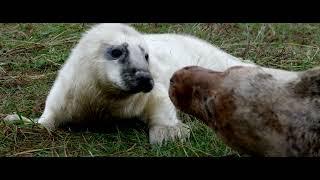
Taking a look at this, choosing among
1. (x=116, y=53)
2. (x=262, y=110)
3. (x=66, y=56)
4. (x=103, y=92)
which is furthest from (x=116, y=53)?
(x=66, y=56)

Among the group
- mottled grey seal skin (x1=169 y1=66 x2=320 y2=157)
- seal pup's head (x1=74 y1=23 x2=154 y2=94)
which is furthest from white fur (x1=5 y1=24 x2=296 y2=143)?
mottled grey seal skin (x1=169 y1=66 x2=320 y2=157)

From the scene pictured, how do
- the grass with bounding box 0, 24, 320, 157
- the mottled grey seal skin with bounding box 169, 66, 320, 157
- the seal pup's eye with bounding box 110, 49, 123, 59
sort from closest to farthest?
the mottled grey seal skin with bounding box 169, 66, 320, 157 → the grass with bounding box 0, 24, 320, 157 → the seal pup's eye with bounding box 110, 49, 123, 59

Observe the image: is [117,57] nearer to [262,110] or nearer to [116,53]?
[116,53]

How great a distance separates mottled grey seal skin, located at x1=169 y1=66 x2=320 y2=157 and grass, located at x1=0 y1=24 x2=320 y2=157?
83 centimetres

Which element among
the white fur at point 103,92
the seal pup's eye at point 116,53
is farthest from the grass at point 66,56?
the seal pup's eye at point 116,53

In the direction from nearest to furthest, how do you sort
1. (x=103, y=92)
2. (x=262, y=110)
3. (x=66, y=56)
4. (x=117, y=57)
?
(x=262, y=110)
(x=117, y=57)
(x=103, y=92)
(x=66, y=56)

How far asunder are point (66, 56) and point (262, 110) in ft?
13.0

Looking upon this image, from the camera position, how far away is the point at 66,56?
6496 mm

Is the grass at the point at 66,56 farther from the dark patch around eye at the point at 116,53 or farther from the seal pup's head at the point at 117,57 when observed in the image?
the dark patch around eye at the point at 116,53

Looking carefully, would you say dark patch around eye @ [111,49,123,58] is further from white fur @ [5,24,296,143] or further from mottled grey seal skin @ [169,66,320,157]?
mottled grey seal skin @ [169,66,320,157]

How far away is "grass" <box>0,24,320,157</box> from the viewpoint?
Result: 13.6 ft

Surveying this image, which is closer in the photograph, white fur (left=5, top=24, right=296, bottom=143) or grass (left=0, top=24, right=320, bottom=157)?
grass (left=0, top=24, right=320, bottom=157)
